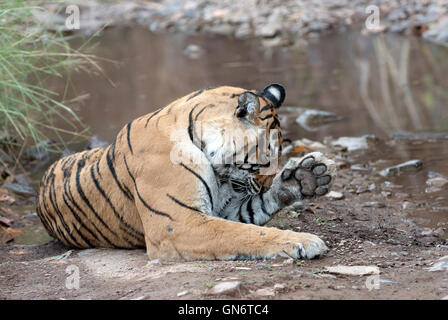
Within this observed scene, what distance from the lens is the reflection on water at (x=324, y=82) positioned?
21.1 feet

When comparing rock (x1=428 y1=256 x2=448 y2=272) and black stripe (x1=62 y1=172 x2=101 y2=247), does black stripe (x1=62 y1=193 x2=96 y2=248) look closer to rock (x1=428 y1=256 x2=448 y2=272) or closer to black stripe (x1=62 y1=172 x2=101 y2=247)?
black stripe (x1=62 y1=172 x2=101 y2=247)

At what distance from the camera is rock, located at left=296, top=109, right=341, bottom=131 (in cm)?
691

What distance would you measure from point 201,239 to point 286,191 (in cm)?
67

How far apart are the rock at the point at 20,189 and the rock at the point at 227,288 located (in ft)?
11.4

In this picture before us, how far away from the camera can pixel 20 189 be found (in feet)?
18.4

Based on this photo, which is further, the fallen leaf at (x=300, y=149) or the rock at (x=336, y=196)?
the fallen leaf at (x=300, y=149)

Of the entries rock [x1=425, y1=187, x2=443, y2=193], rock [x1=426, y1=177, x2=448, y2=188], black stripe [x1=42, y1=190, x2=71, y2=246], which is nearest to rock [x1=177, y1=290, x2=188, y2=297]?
black stripe [x1=42, y1=190, x2=71, y2=246]

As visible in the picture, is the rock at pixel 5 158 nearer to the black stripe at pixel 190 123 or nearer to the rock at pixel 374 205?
the black stripe at pixel 190 123

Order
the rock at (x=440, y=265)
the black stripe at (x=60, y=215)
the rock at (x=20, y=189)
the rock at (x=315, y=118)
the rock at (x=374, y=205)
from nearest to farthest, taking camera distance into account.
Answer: the rock at (x=440, y=265) → the black stripe at (x=60, y=215) → the rock at (x=374, y=205) → the rock at (x=20, y=189) → the rock at (x=315, y=118)

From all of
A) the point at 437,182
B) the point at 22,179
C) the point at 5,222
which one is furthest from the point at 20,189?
the point at 437,182

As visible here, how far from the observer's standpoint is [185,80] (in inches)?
382

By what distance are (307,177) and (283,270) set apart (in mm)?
765

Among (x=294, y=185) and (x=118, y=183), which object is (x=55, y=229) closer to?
(x=118, y=183)

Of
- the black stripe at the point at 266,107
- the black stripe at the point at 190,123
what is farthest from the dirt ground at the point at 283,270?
the black stripe at the point at 266,107
